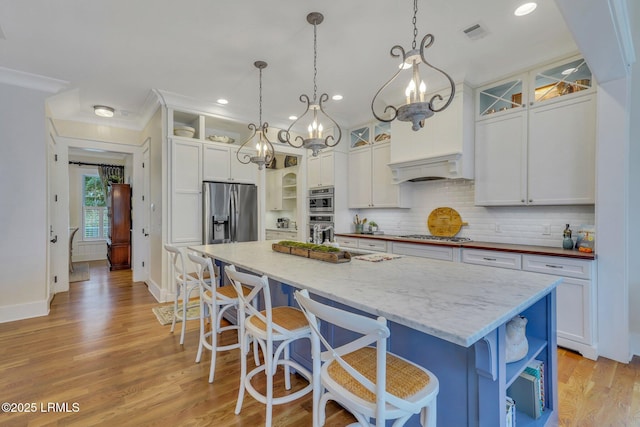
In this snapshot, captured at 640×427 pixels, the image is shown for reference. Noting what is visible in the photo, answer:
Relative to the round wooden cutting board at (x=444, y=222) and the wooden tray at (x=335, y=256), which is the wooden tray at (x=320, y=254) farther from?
the round wooden cutting board at (x=444, y=222)

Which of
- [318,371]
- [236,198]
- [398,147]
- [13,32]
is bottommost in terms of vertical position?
[318,371]

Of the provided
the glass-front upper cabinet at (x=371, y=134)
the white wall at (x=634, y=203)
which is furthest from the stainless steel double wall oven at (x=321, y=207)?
the white wall at (x=634, y=203)

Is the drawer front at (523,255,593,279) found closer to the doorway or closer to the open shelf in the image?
the open shelf

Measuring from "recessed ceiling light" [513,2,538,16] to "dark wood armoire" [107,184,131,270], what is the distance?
22.7ft

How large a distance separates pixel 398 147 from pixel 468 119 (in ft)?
3.03

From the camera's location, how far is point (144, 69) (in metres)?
3.20

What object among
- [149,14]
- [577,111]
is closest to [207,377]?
[149,14]

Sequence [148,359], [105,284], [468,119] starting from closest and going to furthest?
1. [148,359]
2. [468,119]
3. [105,284]

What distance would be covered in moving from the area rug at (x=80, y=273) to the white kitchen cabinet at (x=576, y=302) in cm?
697

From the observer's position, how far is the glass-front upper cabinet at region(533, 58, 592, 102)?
108 inches

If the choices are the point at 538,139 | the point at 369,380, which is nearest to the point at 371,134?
the point at 538,139

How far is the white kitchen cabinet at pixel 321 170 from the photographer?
508 centimetres

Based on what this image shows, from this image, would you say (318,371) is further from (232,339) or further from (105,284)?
(105,284)

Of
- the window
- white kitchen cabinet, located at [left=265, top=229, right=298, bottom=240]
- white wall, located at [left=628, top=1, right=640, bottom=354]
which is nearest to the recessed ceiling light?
→ white wall, located at [left=628, top=1, right=640, bottom=354]
